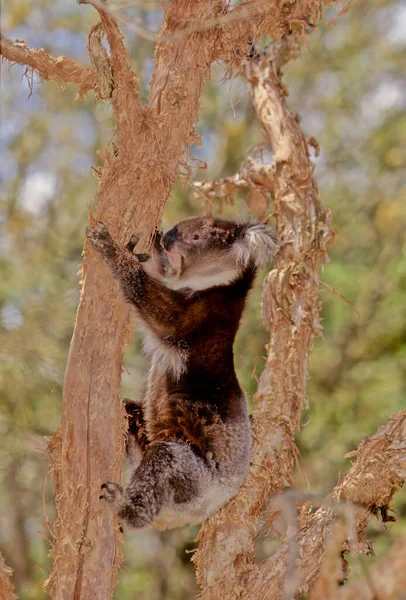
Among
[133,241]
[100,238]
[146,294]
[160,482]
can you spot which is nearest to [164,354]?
[146,294]

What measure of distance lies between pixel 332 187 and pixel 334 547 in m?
9.16

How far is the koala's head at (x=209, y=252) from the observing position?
4941 mm

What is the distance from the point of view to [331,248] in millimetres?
9984

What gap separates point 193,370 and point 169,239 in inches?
39.6

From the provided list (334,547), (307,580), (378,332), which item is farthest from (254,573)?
(378,332)

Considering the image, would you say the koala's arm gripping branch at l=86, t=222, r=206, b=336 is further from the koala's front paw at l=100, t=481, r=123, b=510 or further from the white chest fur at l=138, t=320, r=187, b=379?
the koala's front paw at l=100, t=481, r=123, b=510

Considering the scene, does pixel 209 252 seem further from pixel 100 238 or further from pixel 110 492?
pixel 110 492

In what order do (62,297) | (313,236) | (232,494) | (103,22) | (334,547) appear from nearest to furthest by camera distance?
(334,547) < (103,22) < (232,494) < (313,236) < (62,297)

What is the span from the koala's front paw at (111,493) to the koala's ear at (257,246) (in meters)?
1.99

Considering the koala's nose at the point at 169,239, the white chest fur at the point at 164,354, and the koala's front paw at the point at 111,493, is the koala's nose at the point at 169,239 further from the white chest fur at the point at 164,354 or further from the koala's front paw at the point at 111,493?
the koala's front paw at the point at 111,493

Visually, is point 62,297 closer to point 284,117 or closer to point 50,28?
point 284,117

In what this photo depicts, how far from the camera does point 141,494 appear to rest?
417 centimetres

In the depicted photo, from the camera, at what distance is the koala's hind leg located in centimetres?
407

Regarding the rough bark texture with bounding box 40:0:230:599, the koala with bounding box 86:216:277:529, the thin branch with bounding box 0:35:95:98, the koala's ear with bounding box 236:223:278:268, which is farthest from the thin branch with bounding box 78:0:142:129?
the koala's ear with bounding box 236:223:278:268
